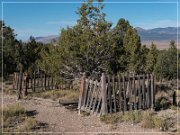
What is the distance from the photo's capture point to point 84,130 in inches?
381

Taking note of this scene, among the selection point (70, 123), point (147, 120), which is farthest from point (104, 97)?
point (147, 120)

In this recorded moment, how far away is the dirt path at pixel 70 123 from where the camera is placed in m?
9.57

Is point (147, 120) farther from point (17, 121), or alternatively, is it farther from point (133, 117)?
point (17, 121)

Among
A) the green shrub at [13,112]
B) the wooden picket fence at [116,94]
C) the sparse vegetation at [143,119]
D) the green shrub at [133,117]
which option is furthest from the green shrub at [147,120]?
the green shrub at [13,112]

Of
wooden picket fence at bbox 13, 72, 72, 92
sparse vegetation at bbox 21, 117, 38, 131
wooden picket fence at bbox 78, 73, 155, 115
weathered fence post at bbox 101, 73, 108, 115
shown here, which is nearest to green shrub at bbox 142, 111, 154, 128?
wooden picket fence at bbox 78, 73, 155, 115

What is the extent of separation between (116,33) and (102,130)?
27.3ft

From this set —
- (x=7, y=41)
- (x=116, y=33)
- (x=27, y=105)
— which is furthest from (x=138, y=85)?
(x=7, y=41)

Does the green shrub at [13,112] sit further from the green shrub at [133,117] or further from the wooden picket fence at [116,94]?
the green shrub at [133,117]

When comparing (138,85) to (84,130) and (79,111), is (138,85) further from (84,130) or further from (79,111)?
(84,130)

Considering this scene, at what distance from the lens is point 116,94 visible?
1170cm

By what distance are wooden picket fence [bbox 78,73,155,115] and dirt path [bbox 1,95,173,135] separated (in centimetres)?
52

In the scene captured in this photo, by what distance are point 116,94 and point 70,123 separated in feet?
6.49

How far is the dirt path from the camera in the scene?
957 centimetres

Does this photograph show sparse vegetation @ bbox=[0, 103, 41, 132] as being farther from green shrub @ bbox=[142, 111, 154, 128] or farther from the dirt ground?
green shrub @ bbox=[142, 111, 154, 128]
